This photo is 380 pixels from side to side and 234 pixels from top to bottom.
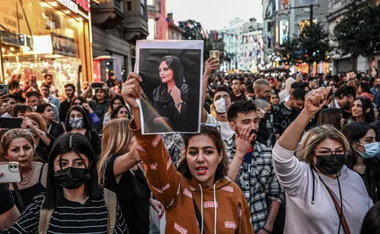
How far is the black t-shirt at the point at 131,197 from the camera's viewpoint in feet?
10.4

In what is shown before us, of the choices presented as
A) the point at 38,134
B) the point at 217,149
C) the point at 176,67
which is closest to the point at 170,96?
the point at 176,67

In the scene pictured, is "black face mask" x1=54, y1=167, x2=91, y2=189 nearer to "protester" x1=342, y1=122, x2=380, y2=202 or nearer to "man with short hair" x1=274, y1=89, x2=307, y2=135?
"protester" x1=342, y1=122, x2=380, y2=202

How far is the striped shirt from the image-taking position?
7.75ft

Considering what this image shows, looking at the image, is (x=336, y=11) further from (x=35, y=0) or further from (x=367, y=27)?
(x=35, y=0)

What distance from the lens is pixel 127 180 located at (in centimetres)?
324

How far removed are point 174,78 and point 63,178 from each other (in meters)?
0.97

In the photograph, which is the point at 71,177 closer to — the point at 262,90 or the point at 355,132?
the point at 355,132

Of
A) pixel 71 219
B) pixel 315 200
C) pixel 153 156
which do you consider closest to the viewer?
pixel 153 156

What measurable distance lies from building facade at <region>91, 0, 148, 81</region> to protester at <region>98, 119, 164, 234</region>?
18.3 meters

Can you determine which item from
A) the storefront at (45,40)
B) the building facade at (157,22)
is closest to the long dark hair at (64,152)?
the storefront at (45,40)

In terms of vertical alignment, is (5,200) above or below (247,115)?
below

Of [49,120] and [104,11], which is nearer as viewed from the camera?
Answer: [49,120]

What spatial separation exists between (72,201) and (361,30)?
22338mm

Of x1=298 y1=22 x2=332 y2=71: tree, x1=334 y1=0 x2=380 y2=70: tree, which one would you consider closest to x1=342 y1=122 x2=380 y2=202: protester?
x1=334 y1=0 x2=380 y2=70: tree
